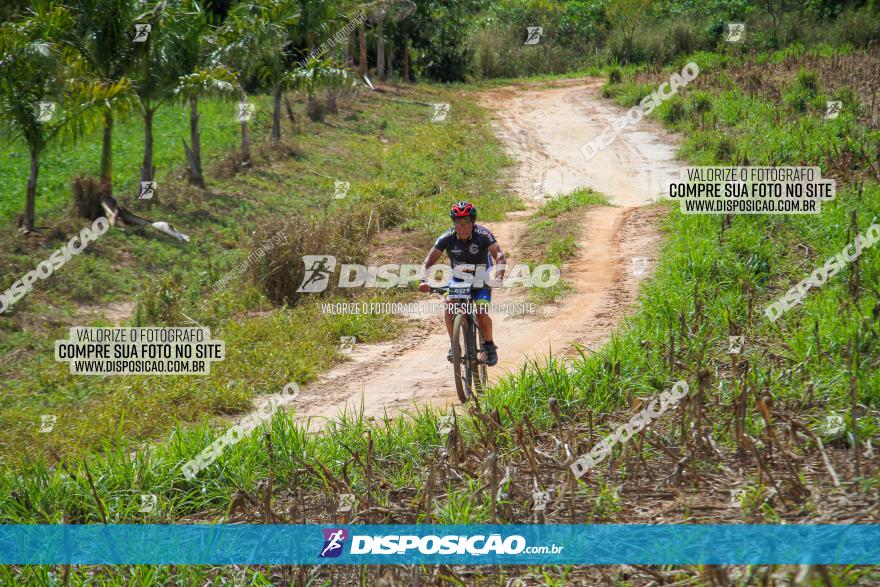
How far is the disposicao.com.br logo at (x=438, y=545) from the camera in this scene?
16.1 ft

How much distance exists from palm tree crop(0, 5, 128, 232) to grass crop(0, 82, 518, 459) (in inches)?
84.3

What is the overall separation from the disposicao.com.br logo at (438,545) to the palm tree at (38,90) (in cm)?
1202

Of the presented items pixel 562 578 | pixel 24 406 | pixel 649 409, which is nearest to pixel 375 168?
pixel 24 406

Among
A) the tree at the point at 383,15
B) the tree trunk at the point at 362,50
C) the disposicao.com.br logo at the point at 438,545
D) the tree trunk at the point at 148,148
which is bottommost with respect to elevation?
the disposicao.com.br logo at the point at 438,545

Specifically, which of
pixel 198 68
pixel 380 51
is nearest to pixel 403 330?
pixel 198 68

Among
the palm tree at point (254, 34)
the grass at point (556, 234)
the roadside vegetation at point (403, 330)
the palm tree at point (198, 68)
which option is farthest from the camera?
the palm tree at point (254, 34)

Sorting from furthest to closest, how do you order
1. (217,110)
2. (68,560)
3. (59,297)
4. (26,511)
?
(217,110)
(59,297)
(26,511)
(68,560)

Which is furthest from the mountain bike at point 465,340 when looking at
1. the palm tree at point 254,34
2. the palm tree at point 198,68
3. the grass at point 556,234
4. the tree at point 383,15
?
the tree at point 383,15

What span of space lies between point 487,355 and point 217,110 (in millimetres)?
24005

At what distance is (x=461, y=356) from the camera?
8.75 meters

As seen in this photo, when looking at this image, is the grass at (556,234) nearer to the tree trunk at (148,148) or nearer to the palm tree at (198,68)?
the palm tree at (198,68)

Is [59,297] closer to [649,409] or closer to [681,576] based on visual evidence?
[649,409]

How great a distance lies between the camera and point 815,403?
632cm

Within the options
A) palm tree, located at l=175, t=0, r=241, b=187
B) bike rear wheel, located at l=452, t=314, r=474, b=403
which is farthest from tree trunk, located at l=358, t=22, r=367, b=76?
bike rear wheel, located at l=452, t=314, r=474, b=403
